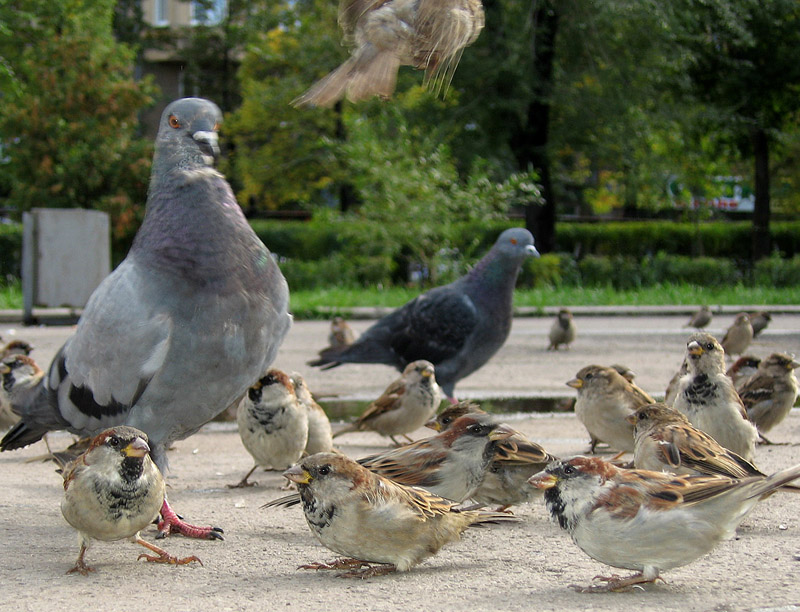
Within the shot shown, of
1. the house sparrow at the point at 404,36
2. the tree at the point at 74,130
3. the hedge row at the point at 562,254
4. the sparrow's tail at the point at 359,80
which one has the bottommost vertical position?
the hedge row at the point at 562,254

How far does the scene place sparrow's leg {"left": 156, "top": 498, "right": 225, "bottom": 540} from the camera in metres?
4.66

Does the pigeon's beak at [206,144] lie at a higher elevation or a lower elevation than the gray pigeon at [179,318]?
higher

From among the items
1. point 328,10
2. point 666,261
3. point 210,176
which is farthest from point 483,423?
point 328,10

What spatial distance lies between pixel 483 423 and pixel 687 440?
973mm

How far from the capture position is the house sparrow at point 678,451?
4.34 meters

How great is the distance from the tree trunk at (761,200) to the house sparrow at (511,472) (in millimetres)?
23293

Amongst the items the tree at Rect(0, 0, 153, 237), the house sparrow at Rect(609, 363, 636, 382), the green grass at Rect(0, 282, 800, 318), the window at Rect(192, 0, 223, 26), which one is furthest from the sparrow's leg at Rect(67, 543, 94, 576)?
the window at Rect(192, 0, 223, 26)

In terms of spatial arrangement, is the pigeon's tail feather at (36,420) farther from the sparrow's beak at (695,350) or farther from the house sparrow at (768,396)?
the house sparrow at (768,396)

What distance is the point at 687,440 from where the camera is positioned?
14.8 ft

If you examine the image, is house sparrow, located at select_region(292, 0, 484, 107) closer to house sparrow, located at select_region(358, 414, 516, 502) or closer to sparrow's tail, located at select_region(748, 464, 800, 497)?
house sparrow, located at select_region(358, 414, 516, 502)

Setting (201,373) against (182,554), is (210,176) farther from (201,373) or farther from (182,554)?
(182,554)

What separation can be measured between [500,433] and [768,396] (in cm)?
270

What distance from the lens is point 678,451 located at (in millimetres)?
4465

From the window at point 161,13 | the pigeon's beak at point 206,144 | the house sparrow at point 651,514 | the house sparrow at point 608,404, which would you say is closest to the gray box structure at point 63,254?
the house sparrow at point 608,404
